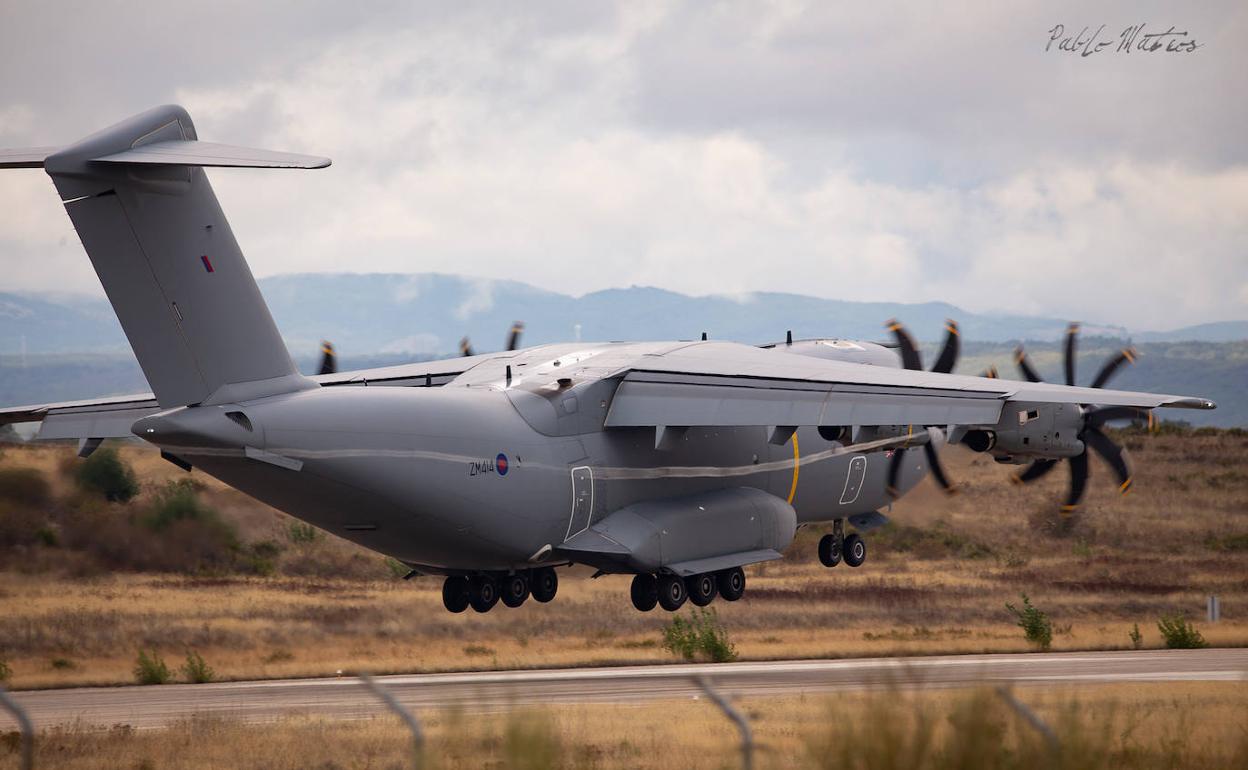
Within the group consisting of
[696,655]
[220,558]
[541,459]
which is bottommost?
[696,655]

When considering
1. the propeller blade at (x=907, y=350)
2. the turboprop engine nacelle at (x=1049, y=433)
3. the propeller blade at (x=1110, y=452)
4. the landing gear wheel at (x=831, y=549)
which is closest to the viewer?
A: the propeller blade at (x=1110, y=452)

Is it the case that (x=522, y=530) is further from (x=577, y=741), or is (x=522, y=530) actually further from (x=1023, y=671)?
(x=1023, y=671)

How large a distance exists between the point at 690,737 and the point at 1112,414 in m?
6.86

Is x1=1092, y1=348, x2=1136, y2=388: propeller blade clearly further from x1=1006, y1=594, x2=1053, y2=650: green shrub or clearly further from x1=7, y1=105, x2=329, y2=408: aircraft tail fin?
x1=1006, y1=594, x2=1053, y2=650: green shrub

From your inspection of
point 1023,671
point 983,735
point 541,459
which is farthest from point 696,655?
point 983,735

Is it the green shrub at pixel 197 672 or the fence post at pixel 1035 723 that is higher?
the fence post at pixel 1035 723

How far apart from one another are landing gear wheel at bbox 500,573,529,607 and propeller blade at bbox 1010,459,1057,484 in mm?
7092

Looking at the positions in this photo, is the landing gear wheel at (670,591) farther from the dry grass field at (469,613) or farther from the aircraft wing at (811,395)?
the aircraft wing at (811,395)

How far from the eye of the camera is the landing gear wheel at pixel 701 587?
61.9 ft

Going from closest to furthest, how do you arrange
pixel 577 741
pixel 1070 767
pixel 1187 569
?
1. pixel 1070 767
2. pixel 577 741
3. pixel 1187 569

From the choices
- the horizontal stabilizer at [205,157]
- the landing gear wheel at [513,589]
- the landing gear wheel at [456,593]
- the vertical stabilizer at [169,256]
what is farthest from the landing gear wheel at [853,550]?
the horizontal stabilizer at [205,157]

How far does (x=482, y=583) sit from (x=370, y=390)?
388 centimetres

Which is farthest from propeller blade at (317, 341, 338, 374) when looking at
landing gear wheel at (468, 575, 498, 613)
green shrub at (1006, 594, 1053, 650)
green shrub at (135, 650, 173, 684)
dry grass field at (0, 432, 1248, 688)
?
green shrub at (1006, 594, 1053, 650)

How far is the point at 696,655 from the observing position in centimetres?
2927
